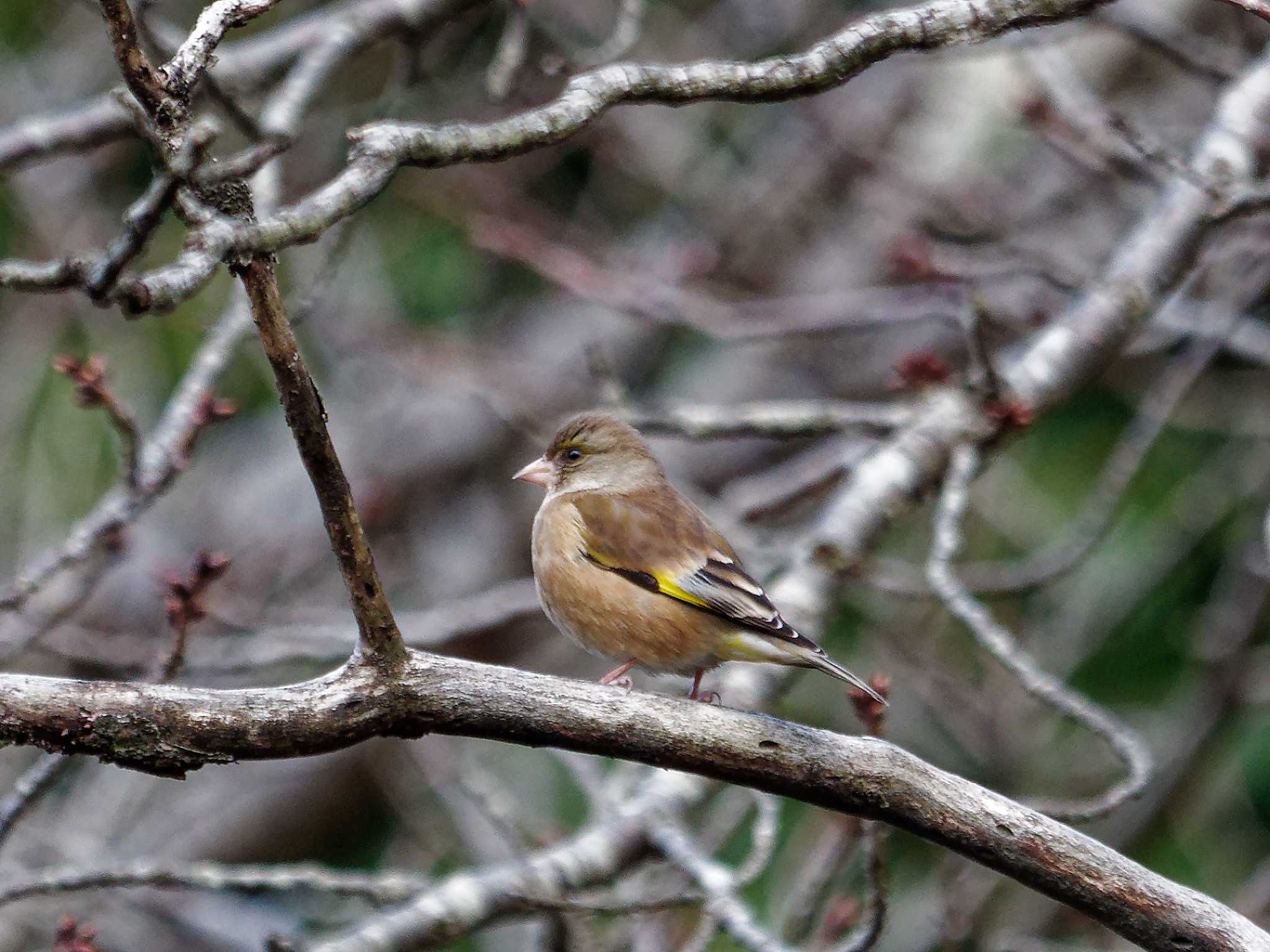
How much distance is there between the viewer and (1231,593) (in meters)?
7.27

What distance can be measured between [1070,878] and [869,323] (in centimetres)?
474

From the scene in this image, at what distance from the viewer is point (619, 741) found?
9.97ft

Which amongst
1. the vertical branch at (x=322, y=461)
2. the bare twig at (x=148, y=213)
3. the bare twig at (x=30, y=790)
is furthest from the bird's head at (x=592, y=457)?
the bare twig at (x=148, y=213)

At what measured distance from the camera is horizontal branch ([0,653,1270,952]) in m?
2.76

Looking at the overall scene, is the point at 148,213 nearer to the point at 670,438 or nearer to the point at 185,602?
the point at 185,602

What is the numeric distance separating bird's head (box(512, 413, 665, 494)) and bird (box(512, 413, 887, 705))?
20cm

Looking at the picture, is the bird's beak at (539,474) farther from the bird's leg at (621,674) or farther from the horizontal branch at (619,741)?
the horizontal branch at (619,741)

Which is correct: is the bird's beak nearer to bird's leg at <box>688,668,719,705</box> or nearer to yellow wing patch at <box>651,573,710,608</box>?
yellow wing patch at <box>651,573,710,608</box>

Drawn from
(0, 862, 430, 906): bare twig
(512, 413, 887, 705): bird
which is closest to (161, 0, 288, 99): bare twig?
(512, 413, 887, 705): bird

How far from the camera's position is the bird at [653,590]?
4.41 m

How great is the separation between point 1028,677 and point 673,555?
1.21 m

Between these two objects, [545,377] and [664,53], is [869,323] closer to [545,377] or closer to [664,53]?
[545,377]

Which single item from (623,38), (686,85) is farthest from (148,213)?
(623,38)

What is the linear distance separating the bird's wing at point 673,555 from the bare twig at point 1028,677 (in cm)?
62
